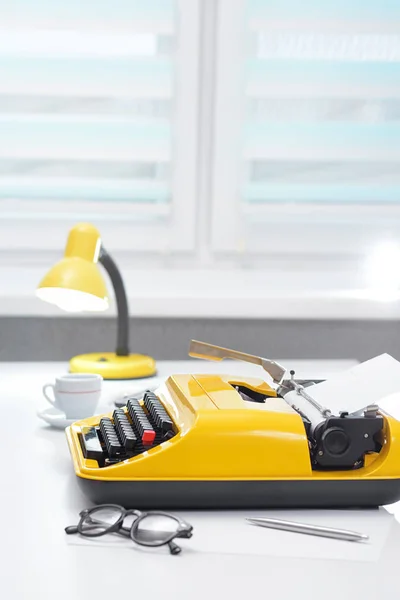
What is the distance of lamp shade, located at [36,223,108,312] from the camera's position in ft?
4.69

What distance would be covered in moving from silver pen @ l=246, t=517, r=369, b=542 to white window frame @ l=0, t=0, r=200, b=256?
1436mm

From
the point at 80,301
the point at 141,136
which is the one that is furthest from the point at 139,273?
the point at 80,301

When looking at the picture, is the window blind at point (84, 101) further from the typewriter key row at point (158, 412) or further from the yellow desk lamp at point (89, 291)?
the typewriter key row at point (158, 412)

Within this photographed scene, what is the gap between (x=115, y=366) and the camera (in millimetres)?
1644

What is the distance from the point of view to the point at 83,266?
4.85ft

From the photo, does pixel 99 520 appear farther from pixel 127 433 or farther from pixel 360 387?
pixel 360 387

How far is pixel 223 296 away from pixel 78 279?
729mm

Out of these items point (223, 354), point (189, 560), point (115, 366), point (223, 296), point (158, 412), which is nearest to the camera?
point (189, 560)

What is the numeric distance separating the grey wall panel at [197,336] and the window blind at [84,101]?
12.3 inches

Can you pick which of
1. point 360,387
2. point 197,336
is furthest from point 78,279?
point 197,336

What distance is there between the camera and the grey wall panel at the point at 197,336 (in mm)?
2117

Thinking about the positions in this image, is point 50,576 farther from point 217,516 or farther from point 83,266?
point 83,266

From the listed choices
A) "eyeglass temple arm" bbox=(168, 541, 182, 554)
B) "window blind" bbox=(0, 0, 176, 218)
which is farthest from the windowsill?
"eyeglass temple arm" bbox=(168, 541, 182, 554)

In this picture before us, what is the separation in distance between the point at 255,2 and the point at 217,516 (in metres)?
1.64
